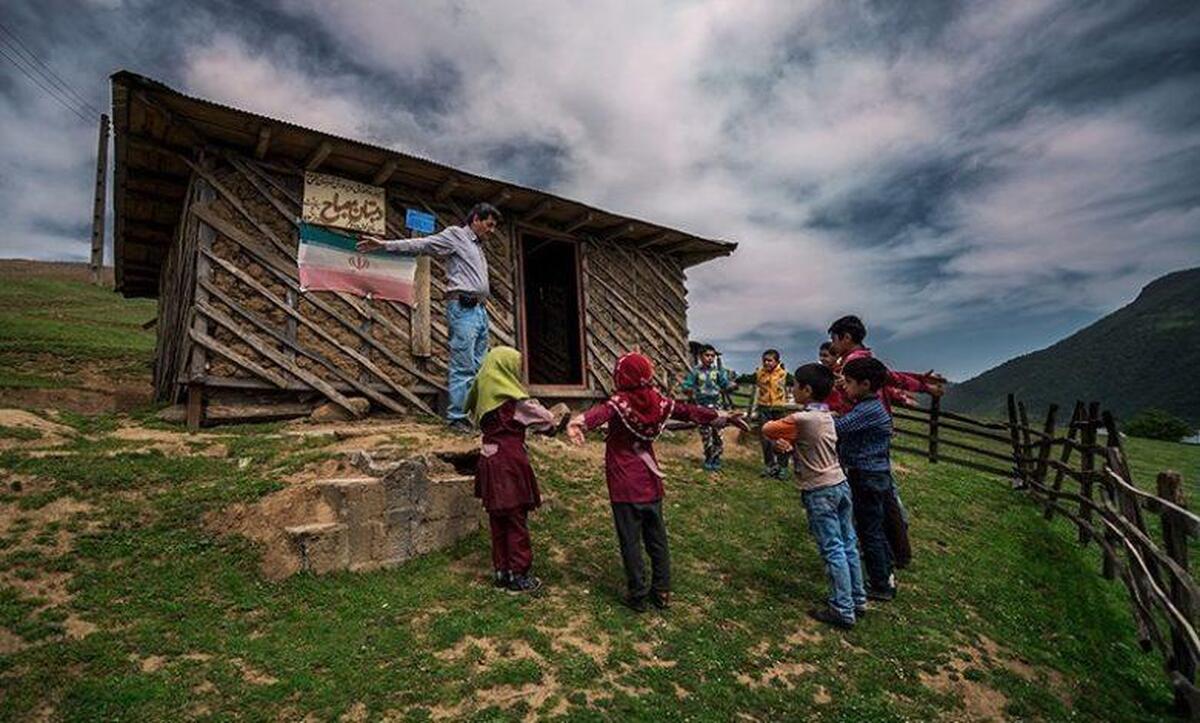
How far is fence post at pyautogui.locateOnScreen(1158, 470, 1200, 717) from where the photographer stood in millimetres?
3850

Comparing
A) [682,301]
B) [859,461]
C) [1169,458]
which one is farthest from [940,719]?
[1169,458]

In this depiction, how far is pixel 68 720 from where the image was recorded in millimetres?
2549

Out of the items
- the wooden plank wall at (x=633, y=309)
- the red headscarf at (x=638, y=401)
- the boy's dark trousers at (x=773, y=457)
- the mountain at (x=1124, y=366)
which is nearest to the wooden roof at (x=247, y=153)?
the wooden plank wall at (x=633, y=309)

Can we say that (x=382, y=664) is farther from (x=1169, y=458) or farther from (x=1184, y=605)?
(x=1169, y=458)

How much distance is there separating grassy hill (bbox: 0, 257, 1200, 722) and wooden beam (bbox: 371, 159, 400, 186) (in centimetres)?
424

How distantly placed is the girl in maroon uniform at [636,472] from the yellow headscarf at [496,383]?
2.27ft

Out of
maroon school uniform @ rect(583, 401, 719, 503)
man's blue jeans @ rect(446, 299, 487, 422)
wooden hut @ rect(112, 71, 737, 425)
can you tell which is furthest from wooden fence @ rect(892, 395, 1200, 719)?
wooden hut @ rect(112, 71, 737, 425)

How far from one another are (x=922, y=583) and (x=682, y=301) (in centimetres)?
828

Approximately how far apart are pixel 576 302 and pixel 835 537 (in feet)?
25.2

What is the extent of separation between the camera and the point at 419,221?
29.2 ft

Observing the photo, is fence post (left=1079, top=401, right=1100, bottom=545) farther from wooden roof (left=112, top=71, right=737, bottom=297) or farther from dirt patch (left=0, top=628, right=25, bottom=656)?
dirt patch (left=0, top=628, right=25, bottom=656)

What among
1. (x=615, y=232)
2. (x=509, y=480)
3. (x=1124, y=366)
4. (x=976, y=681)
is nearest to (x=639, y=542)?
(x=509, y=480)

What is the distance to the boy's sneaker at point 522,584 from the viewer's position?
4246 mm

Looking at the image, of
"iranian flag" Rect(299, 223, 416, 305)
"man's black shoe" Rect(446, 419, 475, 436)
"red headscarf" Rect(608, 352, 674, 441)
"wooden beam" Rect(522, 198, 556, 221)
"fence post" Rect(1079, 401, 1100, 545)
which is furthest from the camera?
"wooden beam" Rect(522, 198, 556, 221)
